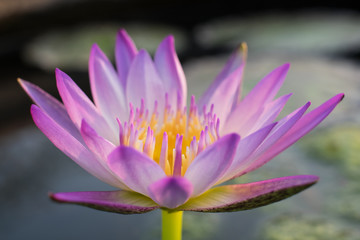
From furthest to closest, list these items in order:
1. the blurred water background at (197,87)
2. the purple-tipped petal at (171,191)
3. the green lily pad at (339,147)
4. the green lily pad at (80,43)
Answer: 1. the green lily pad at (80,43)
2. the green lily pad at (339,147)
3. the blurred water background at (197,87)
4. the purple-tipped petal at (171,191)

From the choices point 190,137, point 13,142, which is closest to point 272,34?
point 13,142

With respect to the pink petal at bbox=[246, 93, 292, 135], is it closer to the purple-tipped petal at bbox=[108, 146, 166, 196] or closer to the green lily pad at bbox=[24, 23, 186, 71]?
the purple-tipped petal at bbox=[108, 146, 166, 196]

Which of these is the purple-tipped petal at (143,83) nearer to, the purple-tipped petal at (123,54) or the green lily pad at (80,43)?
the purple-tipped petal at (123,54)

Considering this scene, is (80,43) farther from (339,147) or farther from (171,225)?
(171,225)

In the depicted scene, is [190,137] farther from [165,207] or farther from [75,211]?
[75,211]

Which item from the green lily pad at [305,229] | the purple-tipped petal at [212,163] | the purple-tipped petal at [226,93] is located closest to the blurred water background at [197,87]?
the green lily pad at [305,229]

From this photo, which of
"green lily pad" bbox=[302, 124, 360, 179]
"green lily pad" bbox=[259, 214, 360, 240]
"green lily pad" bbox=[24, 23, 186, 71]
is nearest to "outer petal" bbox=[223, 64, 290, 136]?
"green lily pad" bbox=[259, 214, 360, 240]
